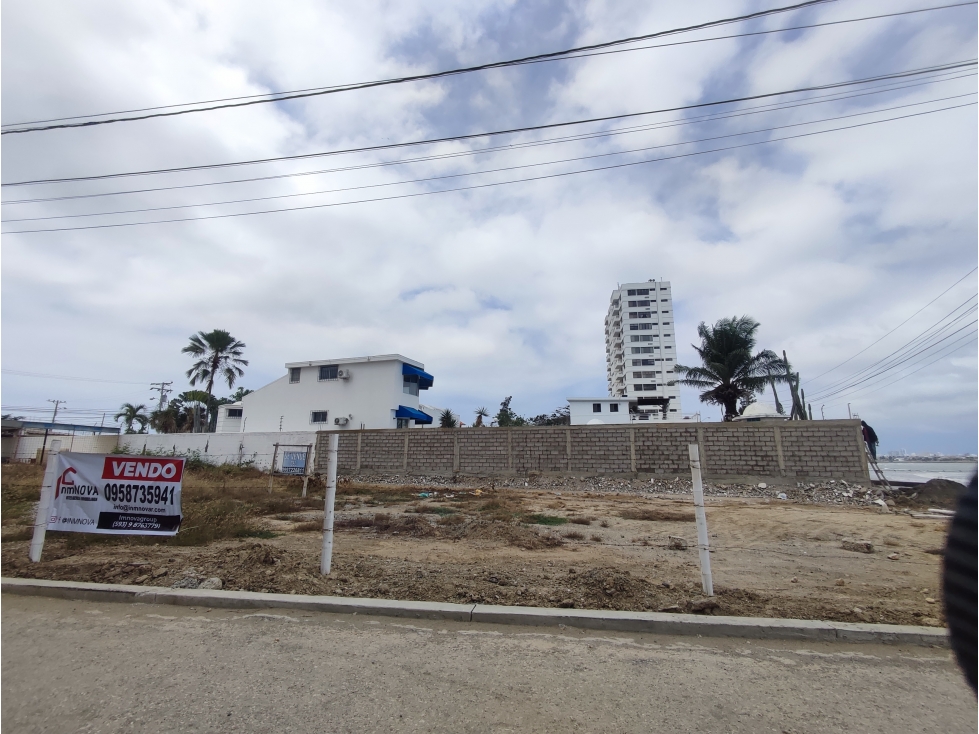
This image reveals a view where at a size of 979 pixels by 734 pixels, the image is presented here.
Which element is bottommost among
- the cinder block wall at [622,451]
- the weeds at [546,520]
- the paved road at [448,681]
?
the paved road at [448,681]

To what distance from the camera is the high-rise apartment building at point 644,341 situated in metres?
85.4

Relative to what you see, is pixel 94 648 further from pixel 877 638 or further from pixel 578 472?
pixel 578 472

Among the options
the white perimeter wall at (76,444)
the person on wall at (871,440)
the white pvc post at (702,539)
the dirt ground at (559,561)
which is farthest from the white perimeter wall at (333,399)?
the white pvc post at (702,539)

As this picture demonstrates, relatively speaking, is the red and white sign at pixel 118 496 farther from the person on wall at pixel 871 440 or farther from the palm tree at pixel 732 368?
the palm tree at pixel 732 368

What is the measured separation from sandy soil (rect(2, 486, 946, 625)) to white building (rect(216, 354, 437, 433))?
73.4 ft

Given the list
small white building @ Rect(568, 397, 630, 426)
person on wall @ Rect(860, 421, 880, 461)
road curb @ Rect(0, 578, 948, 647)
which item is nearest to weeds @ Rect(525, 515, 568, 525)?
road curb @ Rect(0, 578, 948, 647)

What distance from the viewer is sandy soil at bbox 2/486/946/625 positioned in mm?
5047

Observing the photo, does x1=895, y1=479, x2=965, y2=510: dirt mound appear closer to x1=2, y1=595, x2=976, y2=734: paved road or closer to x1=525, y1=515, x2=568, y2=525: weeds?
x1=525, y1=515, x2=568, y2=525: weeds

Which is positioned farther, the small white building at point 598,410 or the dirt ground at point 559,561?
the small white building at point 598,410

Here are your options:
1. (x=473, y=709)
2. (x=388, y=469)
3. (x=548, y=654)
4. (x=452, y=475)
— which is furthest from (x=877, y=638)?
(x=388, y=469)

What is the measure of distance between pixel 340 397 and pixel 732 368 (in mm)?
26469

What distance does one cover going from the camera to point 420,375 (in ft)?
119

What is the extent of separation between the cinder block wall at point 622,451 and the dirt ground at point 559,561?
693 centimetres

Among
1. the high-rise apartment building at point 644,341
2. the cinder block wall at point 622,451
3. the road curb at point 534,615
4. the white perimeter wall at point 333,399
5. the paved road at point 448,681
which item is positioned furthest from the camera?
the high-rise apartment building at point 644,341
